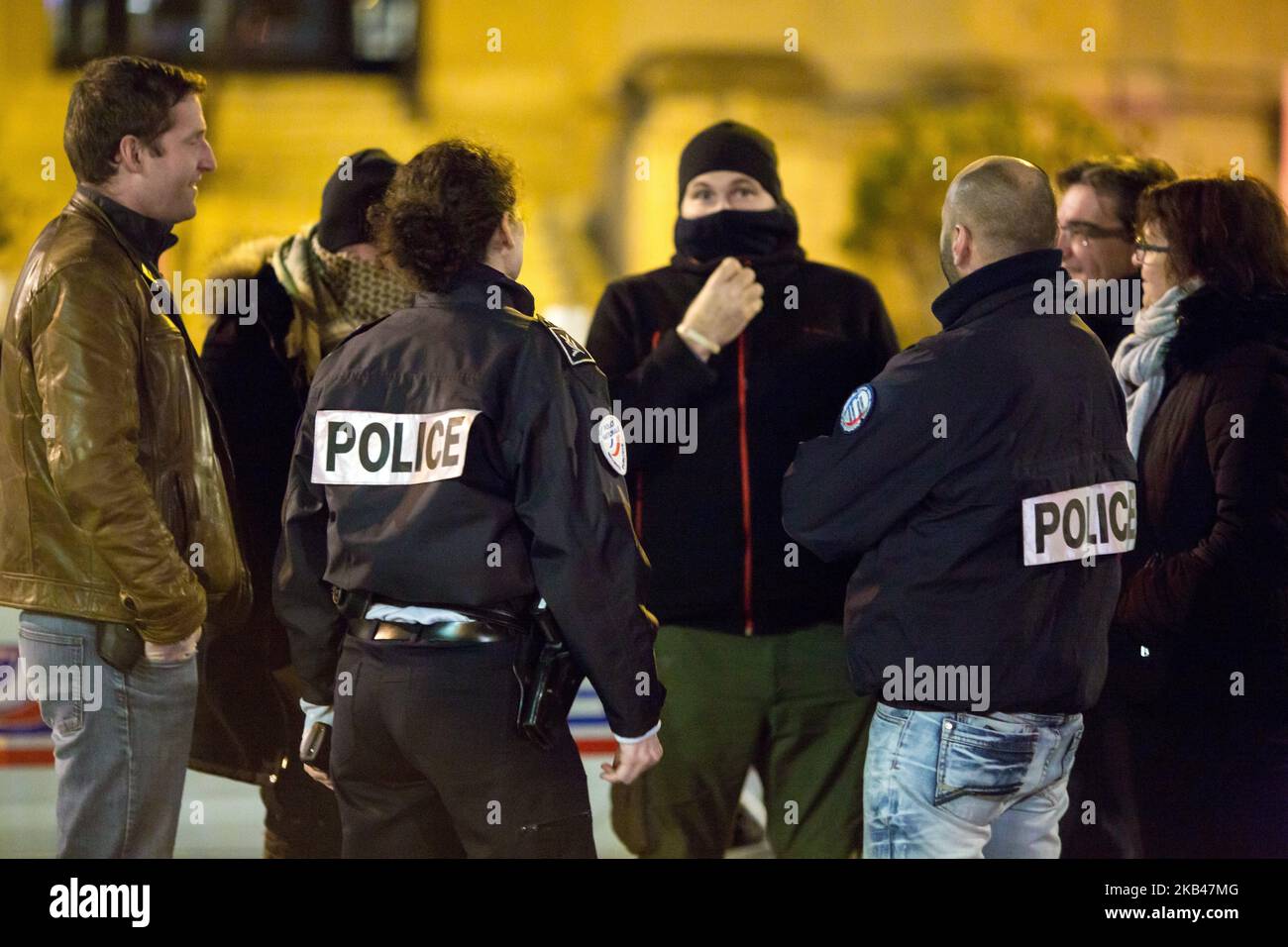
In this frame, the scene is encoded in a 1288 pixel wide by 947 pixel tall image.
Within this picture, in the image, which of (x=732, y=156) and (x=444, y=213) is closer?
(x=444, y=213)

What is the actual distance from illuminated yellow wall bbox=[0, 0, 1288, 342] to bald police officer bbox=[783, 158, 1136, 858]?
8619 millimetres

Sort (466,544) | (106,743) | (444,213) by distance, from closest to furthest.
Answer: (466,544) < (444,213) < (106,743)

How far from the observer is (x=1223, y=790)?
3.36 meters

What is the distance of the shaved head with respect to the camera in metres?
2.91

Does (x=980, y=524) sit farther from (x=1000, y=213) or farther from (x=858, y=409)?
(x=1000, y=213)

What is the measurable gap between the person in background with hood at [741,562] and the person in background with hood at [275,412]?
0.66 m

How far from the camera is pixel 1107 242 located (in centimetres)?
391

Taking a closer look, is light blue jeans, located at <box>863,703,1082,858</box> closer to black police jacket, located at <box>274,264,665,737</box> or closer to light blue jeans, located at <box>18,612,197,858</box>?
black police jacket, located at <box>274,264,665,737</box>

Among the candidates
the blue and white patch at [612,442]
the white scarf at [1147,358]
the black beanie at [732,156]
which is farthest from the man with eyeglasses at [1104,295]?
the blue and white patch at [612,442]

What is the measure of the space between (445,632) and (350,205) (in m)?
1.27

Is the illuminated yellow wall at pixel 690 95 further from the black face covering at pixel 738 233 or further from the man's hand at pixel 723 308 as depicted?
the man's hand at pixel 723 308

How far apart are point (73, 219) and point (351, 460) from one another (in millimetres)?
794

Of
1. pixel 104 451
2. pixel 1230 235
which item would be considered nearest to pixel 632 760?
pixel 104 451
